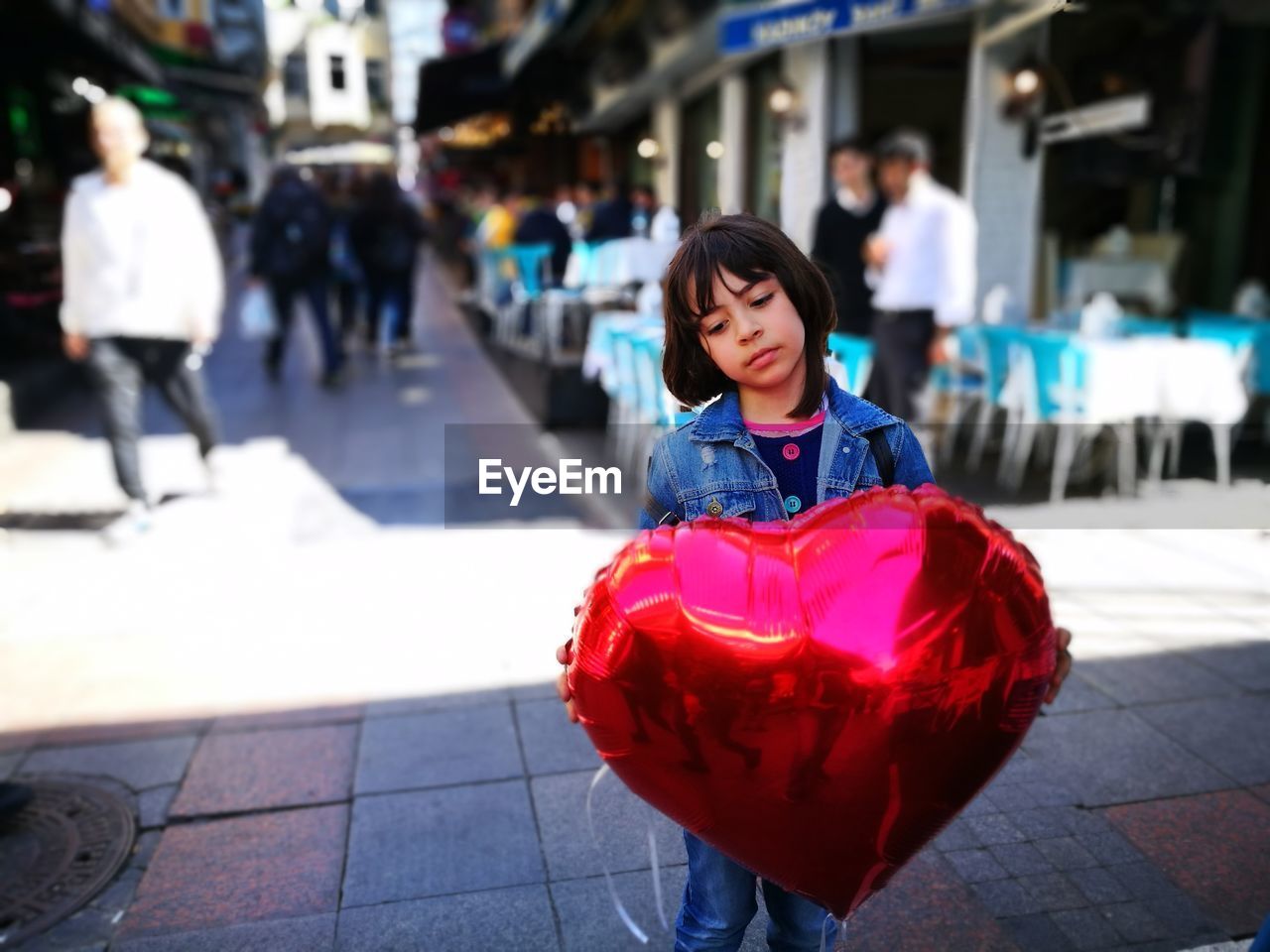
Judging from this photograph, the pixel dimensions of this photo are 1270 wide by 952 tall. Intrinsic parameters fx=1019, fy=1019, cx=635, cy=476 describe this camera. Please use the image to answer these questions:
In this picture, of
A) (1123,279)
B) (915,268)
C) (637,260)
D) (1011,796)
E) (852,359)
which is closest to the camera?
(1011,796)

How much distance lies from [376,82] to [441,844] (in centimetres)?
3455

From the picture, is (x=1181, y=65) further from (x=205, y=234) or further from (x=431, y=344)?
(x=431, y=344)

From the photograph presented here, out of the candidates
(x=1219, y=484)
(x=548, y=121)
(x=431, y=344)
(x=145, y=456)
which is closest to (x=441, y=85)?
(x=548, y=121)

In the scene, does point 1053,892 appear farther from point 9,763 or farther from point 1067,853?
point 9,763

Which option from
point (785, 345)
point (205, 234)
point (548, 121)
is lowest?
point (785, 345)

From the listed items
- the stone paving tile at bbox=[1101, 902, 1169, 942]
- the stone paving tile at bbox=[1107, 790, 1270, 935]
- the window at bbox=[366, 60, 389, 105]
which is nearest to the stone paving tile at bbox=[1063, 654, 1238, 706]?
the stone paving tile at bbox=[1107, 790, 1270, 935]

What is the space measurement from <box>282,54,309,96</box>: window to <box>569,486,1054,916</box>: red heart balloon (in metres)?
22.4

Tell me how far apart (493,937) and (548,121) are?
55.6 ft

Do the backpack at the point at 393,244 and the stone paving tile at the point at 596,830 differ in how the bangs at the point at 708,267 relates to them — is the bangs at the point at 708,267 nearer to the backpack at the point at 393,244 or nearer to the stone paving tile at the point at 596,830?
the stone paving tile at the point at 596,830

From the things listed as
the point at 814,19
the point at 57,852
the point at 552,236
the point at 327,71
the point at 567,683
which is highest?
the point at 327,71

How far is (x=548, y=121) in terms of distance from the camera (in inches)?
696

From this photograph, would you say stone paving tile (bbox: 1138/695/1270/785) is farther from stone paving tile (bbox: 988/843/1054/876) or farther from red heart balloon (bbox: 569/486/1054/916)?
red heart balloon (bbox: 569/486/1054/916)

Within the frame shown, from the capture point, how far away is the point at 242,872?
2664 mm

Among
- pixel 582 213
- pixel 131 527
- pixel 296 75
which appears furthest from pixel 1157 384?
pixel 296 75
